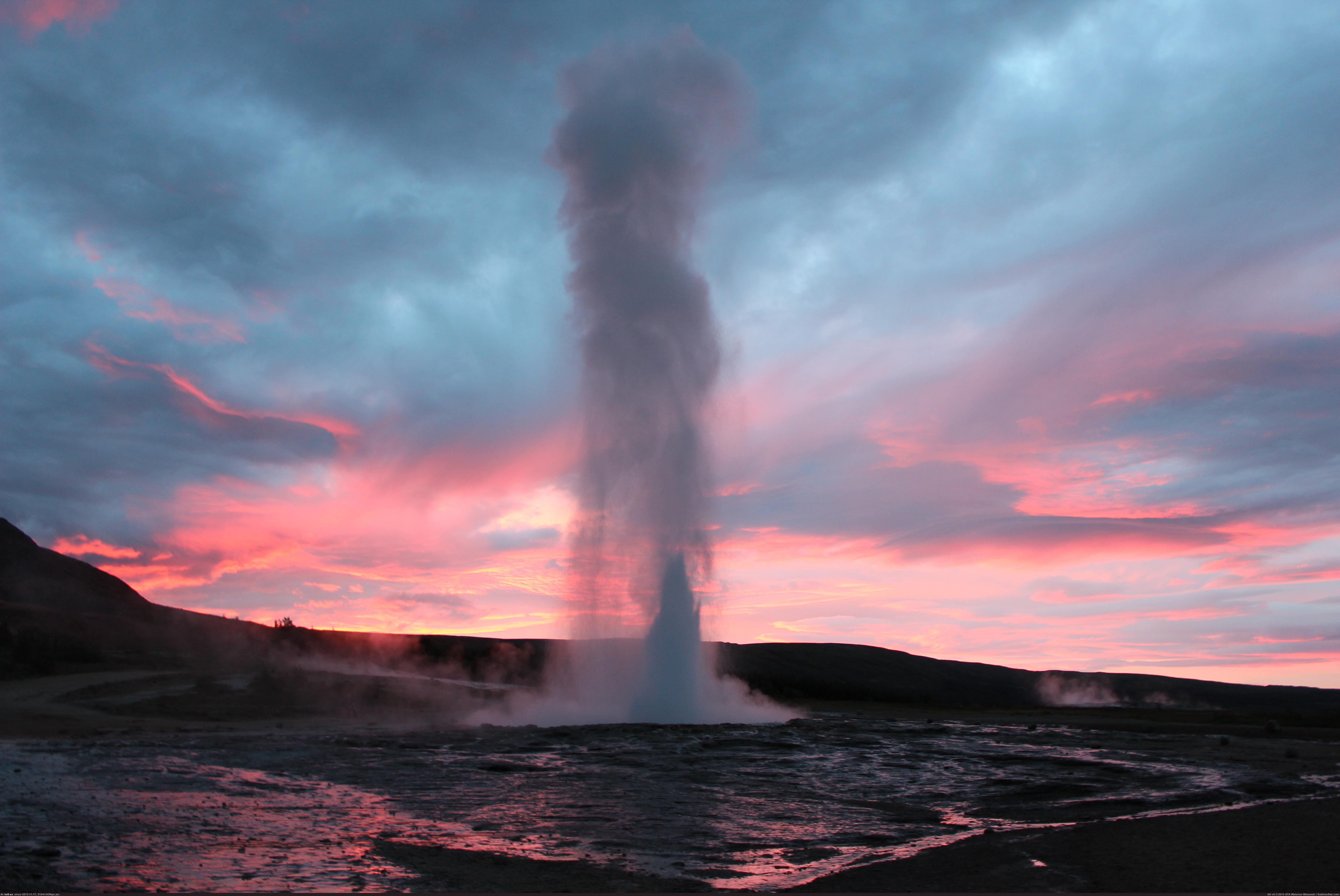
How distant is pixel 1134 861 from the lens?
26.0ft

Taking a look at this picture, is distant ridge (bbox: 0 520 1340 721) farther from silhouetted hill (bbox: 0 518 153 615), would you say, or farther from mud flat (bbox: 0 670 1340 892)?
mud flat (bbox: 0 670 1340 892)

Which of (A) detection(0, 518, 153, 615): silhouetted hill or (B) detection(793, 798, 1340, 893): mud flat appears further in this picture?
(A) detection(0, 518, 153, 615): silhouetted hill

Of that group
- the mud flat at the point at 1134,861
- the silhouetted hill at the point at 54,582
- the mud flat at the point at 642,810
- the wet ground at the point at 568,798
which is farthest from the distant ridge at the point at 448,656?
the mud flat at the point at 1134,861

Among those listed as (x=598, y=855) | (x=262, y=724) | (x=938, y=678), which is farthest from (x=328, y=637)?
(x=938, y=678)

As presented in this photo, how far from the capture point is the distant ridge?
4081cm

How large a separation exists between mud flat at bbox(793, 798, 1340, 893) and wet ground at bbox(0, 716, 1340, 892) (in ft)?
2.13

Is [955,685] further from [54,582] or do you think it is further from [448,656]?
[54,582]

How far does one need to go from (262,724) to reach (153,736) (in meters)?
5.34

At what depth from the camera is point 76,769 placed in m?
13.0

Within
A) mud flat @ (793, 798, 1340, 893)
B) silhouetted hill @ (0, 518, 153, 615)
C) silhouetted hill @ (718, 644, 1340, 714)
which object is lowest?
silhouetted hill @ (718, 644, 1340, 714)

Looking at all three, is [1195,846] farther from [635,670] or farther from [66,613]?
[66,613]

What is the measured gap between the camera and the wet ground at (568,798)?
7.83 metres

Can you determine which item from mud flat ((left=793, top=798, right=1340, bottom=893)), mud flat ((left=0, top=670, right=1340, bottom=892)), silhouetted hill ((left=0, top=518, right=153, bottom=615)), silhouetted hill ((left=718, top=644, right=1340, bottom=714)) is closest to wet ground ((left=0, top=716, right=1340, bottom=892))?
mud flat ((left=0, top=670, right=1340, bottom=892))

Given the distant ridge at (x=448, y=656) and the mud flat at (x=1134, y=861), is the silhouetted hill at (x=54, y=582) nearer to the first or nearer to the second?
the distant ridge at (x=448, y=656)
